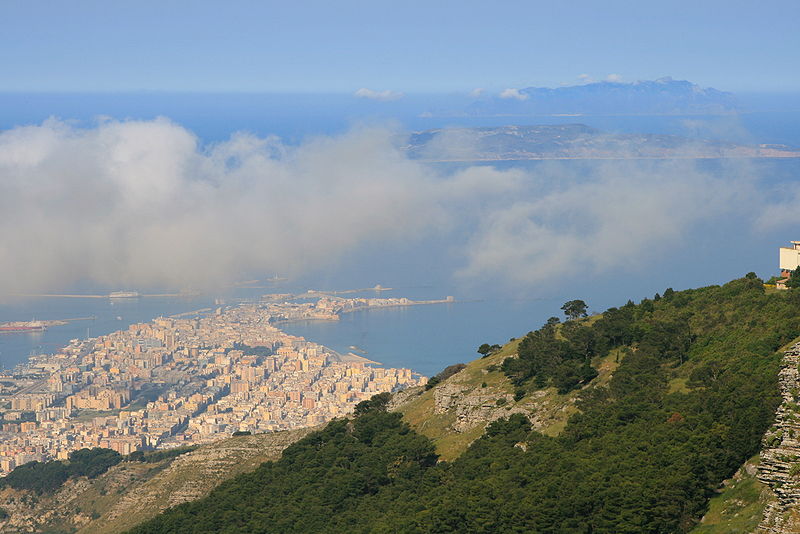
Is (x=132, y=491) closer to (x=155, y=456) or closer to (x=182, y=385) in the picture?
(x=155, y=456)

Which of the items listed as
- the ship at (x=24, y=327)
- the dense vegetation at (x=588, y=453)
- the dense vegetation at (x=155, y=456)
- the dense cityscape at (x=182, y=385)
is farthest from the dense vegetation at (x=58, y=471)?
the ship at (x=24, y=327)

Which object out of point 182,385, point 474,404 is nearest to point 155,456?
point 474,404

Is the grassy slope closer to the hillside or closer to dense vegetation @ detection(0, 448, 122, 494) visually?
the hillside

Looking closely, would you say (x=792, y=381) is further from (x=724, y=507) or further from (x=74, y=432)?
(x=74, y=432)

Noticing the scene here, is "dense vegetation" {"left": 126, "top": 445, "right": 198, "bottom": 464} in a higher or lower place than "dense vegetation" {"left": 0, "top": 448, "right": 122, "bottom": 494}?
higher

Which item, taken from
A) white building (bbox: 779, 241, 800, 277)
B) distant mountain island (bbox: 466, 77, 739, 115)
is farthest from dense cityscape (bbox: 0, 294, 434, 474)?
distant mountain island (bbox: 466, 77, 739, 115)

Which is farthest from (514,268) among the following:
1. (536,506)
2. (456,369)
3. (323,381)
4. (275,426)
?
(536,506)

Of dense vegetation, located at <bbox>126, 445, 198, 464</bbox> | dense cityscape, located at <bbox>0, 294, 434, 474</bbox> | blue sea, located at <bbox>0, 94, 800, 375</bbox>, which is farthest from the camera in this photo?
→ blue sea, located at <bbox>0, 94, 800, 375</bbox>
